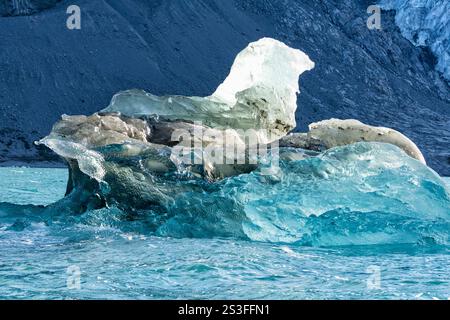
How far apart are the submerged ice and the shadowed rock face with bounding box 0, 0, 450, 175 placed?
65.5m

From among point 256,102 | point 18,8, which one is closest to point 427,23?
point 18,8

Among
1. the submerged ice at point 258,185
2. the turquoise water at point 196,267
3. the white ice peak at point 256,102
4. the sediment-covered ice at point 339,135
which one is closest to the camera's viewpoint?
the turquoise water at point 196,267

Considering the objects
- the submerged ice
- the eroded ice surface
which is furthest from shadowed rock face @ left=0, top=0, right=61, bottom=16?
the submerged ice

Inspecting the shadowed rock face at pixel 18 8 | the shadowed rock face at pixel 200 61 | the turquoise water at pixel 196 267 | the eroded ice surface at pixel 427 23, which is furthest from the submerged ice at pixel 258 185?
the eroded ice surface at pixel 427 23

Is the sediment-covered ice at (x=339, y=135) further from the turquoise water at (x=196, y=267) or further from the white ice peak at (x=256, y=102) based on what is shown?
the turquoise water at (x=196, y=267)

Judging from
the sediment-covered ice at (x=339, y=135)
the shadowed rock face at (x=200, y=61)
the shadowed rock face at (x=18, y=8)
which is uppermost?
the shadowed rock face at (x=18, y=8)

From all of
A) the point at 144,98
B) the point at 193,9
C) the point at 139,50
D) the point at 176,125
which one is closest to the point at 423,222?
the point at 176,125

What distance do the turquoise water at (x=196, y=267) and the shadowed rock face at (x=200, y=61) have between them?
67865 mm

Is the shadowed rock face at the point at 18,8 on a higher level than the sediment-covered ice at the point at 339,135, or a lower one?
higher

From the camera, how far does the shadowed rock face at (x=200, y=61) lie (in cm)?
8156

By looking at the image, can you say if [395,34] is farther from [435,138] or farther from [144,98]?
[144,98]

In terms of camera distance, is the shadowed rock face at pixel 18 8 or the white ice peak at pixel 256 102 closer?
the white ice peak at pixel 256 102

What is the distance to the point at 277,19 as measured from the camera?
10512 cm

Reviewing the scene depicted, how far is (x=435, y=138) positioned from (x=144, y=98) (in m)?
85.2
